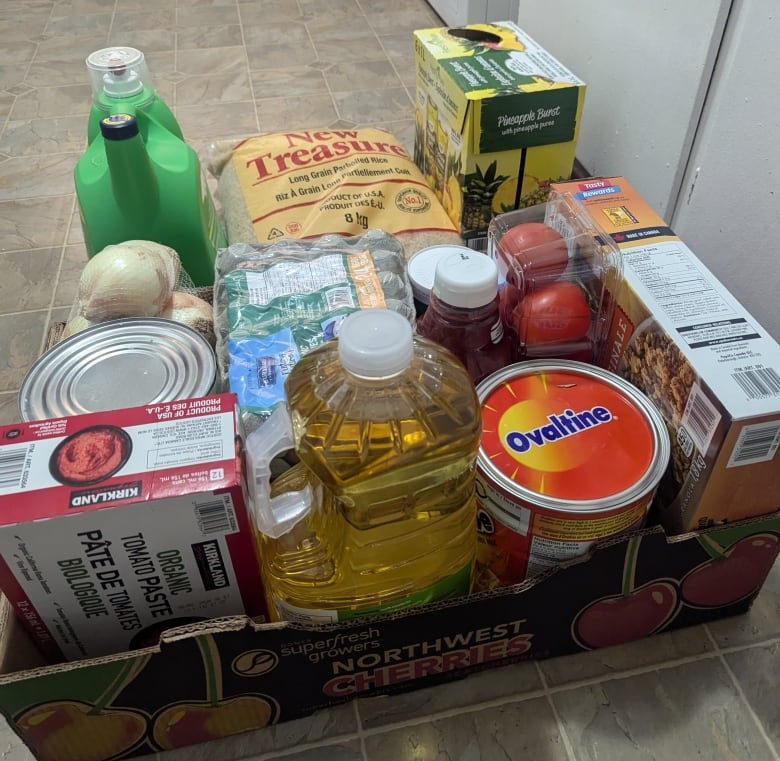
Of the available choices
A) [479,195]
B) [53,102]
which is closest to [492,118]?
[479,195]

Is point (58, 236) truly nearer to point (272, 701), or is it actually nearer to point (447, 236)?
point (447, 236)

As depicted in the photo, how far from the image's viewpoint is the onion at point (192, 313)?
Result: 2.55ft

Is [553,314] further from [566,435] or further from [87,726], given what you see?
[87,726]

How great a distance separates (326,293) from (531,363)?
0.22 metres

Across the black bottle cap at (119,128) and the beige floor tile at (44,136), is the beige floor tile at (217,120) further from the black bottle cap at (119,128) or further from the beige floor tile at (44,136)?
the black bottle cap at (119,128)

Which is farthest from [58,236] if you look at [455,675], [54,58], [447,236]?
[455,675]

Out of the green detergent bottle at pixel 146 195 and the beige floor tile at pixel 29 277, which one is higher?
the green detergent bottle at pixel 146 195

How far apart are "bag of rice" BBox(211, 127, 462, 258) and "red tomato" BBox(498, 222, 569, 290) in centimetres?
31

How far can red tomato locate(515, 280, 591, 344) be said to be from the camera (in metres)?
0.69

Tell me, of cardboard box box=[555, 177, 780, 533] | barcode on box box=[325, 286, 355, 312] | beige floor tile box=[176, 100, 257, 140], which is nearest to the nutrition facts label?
cardboard box box=[555, 177, 780, 533]

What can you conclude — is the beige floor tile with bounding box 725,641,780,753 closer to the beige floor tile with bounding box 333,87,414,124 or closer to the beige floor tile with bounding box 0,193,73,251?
the beige floor tile with bounding box 0,193,73,251

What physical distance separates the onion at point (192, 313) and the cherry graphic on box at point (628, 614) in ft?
1.51

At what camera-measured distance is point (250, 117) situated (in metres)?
1.72

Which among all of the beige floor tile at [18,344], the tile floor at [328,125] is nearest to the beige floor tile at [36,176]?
the tile floor at [328,125]
